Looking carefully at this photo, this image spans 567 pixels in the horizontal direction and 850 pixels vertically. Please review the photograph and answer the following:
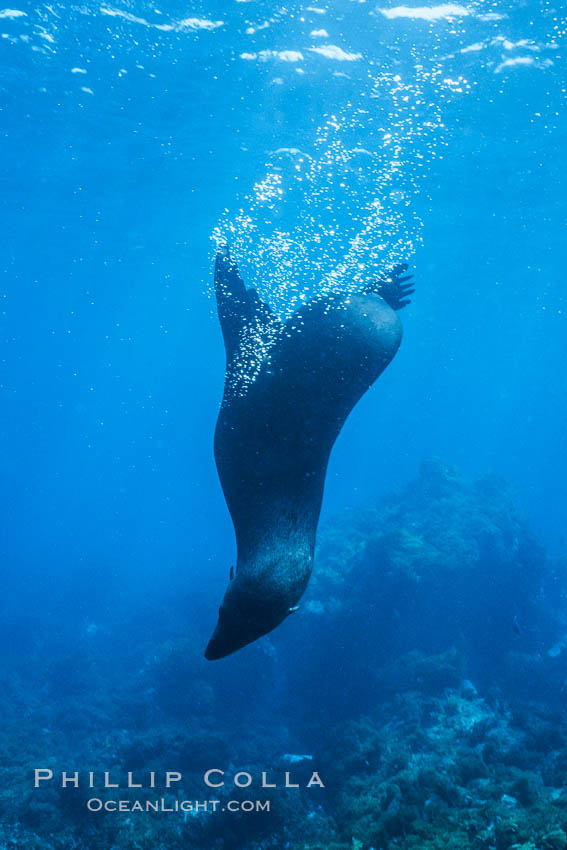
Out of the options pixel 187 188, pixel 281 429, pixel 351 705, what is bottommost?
pixel 351 705

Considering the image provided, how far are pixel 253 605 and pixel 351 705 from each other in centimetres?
1261

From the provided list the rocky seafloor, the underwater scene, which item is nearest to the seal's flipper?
the underwater scene

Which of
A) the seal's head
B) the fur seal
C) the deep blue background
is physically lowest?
the seal's head

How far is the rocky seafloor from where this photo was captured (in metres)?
7.04

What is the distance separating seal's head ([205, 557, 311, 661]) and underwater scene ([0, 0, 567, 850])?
2cm

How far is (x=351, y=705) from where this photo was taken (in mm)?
13180

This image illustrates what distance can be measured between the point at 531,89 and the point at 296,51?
314 inches

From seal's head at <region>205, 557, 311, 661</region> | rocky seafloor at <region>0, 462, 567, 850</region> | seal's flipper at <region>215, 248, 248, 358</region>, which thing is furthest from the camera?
rocky seafloor at <region>0, 462, 567, 850</region>

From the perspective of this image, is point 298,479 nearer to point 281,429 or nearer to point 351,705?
point 281,429

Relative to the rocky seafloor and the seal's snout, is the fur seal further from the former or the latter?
the rocky seafloor

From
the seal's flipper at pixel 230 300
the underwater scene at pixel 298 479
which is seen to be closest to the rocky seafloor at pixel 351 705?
the underwater scene at pixel 298 479

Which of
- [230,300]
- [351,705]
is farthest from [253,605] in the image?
[351,705]

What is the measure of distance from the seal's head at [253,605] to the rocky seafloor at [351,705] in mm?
3903

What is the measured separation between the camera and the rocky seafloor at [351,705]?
704cm
